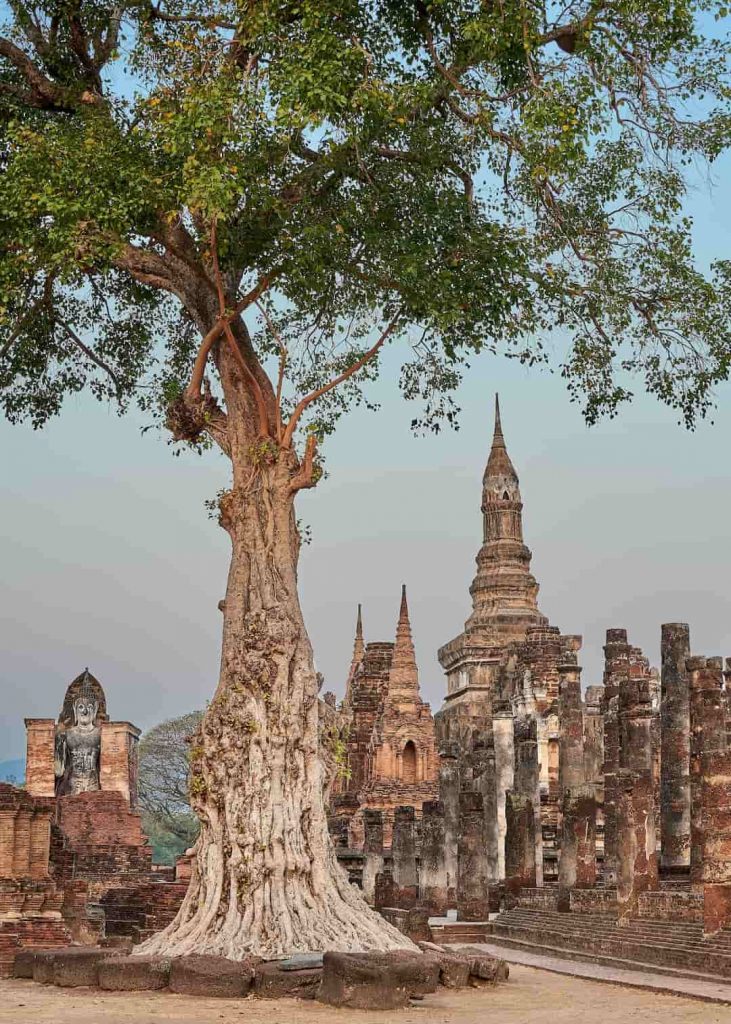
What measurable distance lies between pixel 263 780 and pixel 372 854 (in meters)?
13.0

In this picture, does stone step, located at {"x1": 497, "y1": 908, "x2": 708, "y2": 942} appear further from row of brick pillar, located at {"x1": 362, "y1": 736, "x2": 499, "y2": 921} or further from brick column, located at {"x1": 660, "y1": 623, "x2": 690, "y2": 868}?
row of brick pillar, located at {"x1": 362, "y1": 736, "x2": 499, "y2": 921}

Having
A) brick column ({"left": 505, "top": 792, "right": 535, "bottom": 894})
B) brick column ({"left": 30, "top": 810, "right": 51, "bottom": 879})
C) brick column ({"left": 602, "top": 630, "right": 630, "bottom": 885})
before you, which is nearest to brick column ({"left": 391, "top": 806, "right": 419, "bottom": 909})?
brick column ({"left": 505, "top": 792, "right": 535, "bottom": 894})

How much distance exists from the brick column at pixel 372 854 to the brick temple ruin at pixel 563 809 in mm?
35

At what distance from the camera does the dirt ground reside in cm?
1066

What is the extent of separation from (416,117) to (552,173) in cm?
168

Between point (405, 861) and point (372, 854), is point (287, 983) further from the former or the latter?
point (372, 854)

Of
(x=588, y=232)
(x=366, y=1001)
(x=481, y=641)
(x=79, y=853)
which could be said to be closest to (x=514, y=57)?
(x=588, y=232)

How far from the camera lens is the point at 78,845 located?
95.7 feet

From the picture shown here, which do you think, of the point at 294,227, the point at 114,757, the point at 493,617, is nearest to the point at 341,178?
the point at 294,227

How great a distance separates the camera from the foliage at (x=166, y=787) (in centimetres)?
5447

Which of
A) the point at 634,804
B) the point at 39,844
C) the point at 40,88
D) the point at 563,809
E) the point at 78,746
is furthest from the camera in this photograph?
the point at 78,746

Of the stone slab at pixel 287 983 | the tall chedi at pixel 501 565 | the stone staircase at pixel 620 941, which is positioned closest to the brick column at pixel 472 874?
the stone staircase at pixel 620 941

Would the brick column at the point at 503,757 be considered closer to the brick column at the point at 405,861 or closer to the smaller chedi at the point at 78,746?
the brick column at the point at 405,861

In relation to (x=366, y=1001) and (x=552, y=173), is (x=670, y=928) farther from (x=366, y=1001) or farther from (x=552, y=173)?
(x=552, y=173)
